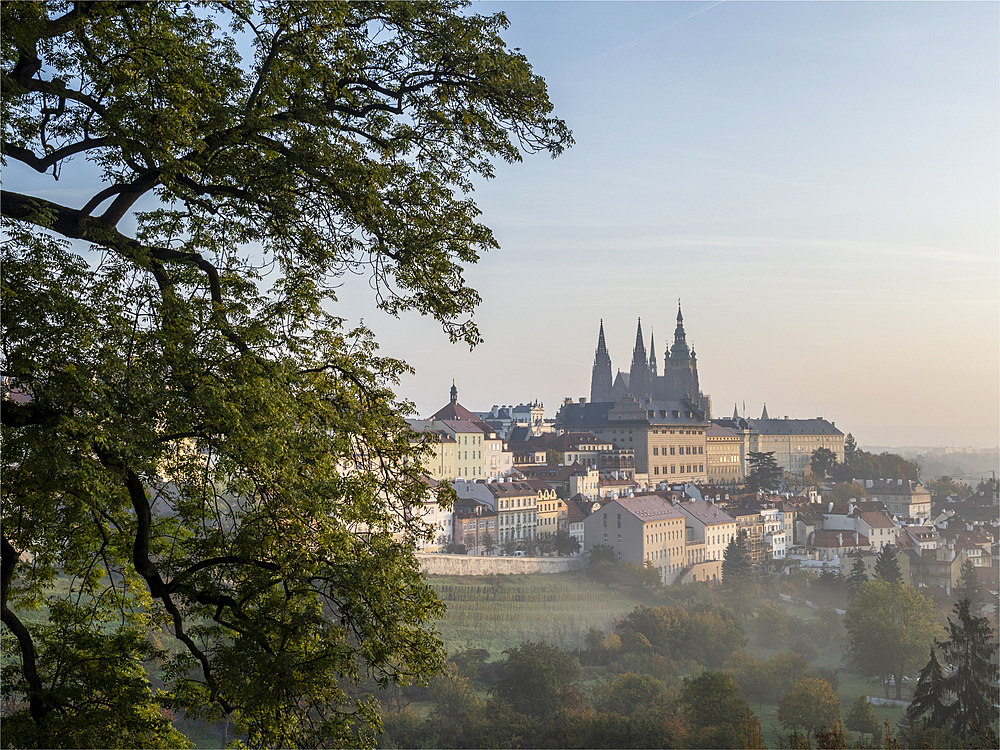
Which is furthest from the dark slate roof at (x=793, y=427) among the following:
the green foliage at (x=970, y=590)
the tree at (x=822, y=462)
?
the green foliage at (x=970, y=590)

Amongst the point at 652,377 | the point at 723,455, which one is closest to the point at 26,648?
the point at 723,455

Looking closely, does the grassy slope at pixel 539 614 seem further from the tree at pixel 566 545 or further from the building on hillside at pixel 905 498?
the building on hillside at pixel 905 498

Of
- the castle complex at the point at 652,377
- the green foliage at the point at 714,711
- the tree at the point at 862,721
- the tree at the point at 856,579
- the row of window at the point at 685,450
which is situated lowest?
the tree at the point at 862,721

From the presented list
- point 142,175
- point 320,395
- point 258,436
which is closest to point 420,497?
point 320,395

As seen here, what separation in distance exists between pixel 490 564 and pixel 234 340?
44774 mm

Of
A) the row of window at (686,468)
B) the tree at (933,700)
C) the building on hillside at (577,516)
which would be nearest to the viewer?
the tree at (933,700)

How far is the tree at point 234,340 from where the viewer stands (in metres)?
4.14

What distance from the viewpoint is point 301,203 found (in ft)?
17.0

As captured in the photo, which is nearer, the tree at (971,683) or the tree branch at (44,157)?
the tree branch at (44,157)

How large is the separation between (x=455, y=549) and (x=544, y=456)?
26.8 m

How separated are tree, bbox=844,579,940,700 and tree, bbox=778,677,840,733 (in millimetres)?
7255

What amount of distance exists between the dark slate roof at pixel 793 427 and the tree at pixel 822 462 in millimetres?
5334

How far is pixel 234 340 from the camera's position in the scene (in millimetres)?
4543

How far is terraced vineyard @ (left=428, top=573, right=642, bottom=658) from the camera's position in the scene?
132 feet
